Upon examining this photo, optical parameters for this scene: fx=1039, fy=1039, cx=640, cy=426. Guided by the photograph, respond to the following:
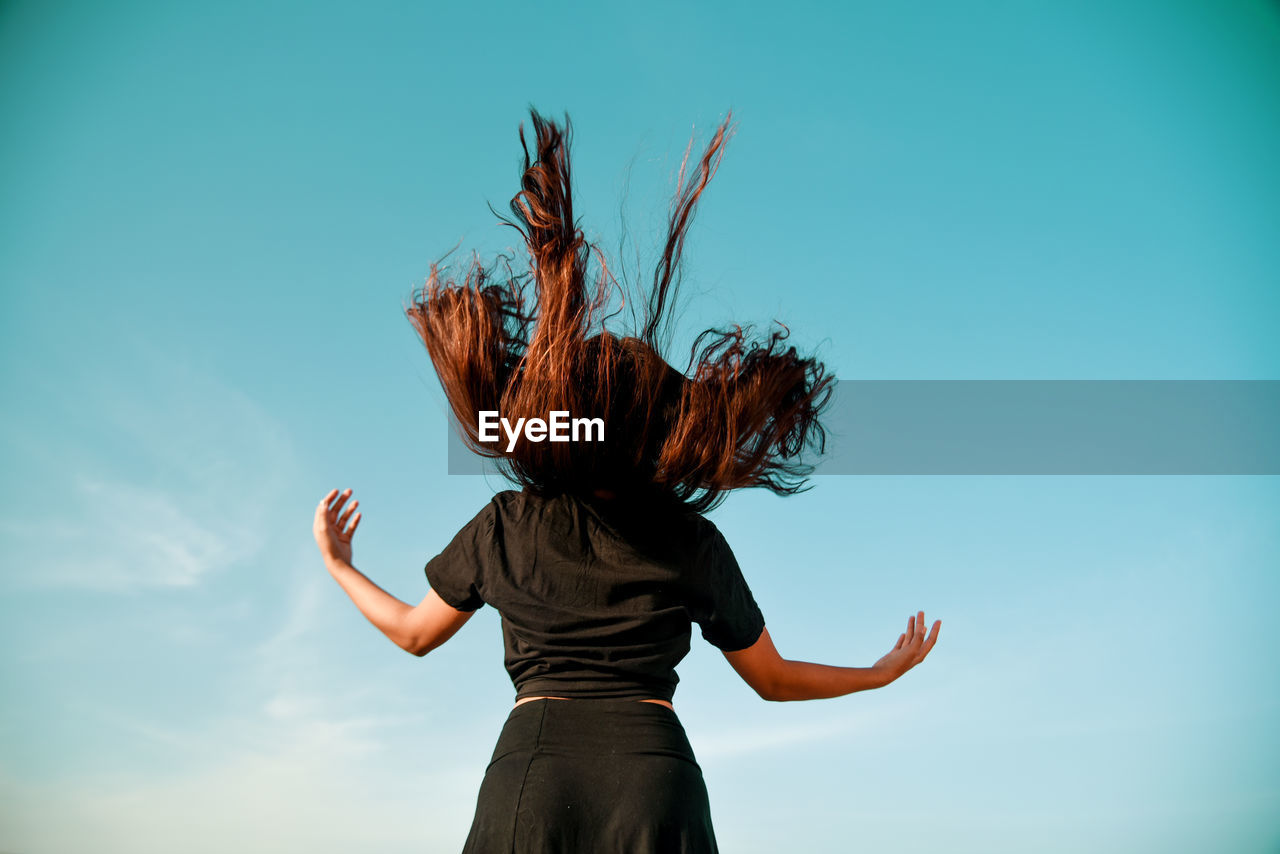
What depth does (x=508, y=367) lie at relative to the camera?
10.8 feet

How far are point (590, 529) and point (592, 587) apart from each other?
0.62 ft

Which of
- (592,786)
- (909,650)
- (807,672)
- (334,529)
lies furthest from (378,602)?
(909,650)

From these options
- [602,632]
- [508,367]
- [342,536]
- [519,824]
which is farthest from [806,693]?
[342,536]

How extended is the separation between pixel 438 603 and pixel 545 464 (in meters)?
0.64

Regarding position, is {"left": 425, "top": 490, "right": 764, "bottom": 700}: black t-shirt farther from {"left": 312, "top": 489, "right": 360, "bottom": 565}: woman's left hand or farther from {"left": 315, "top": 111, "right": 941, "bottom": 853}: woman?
{"left": 312, "top": 489, "right": 360, "bottom": 565}: woman's left hand

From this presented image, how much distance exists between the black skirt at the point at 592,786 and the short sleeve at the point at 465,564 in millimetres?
448

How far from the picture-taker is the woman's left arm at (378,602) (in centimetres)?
342

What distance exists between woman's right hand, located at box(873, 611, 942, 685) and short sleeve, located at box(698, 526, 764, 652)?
0.77m

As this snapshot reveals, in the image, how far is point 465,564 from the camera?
3281 mm

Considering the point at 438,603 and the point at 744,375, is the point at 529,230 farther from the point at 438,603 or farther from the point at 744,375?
the point at 438,603

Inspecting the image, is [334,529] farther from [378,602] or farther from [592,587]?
[592,587]

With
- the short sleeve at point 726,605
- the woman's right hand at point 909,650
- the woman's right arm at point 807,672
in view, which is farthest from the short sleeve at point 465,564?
the woman's right hand at point 909,650

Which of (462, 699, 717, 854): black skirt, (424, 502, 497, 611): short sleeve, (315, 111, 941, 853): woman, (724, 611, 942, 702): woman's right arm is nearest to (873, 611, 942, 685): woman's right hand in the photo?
(724, 611, 942, 702): woman's right arm

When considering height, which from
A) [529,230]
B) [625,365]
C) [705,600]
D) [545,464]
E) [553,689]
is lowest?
[553,689]
